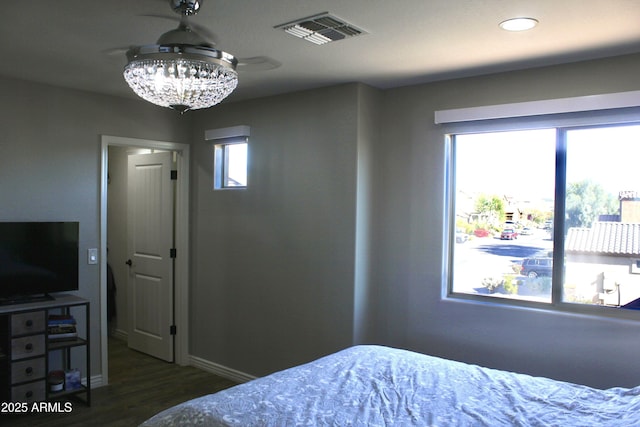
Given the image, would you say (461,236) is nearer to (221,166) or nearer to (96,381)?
(221,166)

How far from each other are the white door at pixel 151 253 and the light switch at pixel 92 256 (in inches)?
30.6

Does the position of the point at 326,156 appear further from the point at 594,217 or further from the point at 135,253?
the point at 135,253

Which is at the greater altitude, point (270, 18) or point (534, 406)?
point (270, 18)

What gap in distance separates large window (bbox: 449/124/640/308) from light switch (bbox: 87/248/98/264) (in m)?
2.91

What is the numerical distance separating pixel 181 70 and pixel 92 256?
2.99 m

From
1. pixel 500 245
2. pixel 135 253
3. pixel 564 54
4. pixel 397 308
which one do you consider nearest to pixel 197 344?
pixel 135 253

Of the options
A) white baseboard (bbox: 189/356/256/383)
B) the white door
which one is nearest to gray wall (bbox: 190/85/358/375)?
white baseboard (bbox: 189/356/256/383)

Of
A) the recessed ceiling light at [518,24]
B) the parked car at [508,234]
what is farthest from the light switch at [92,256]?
the recessed ceiling light at [518,24]

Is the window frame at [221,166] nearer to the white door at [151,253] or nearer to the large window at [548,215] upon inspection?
the white door at [151,253]

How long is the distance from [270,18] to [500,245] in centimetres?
219

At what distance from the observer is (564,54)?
295 cm

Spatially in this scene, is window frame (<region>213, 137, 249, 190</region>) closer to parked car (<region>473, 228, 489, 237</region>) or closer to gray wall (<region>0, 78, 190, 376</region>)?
gray wall (<region>0, 78, 190, 376</region>)

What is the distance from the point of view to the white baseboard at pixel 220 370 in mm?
4449

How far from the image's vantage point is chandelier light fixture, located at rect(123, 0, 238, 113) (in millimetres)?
1738
